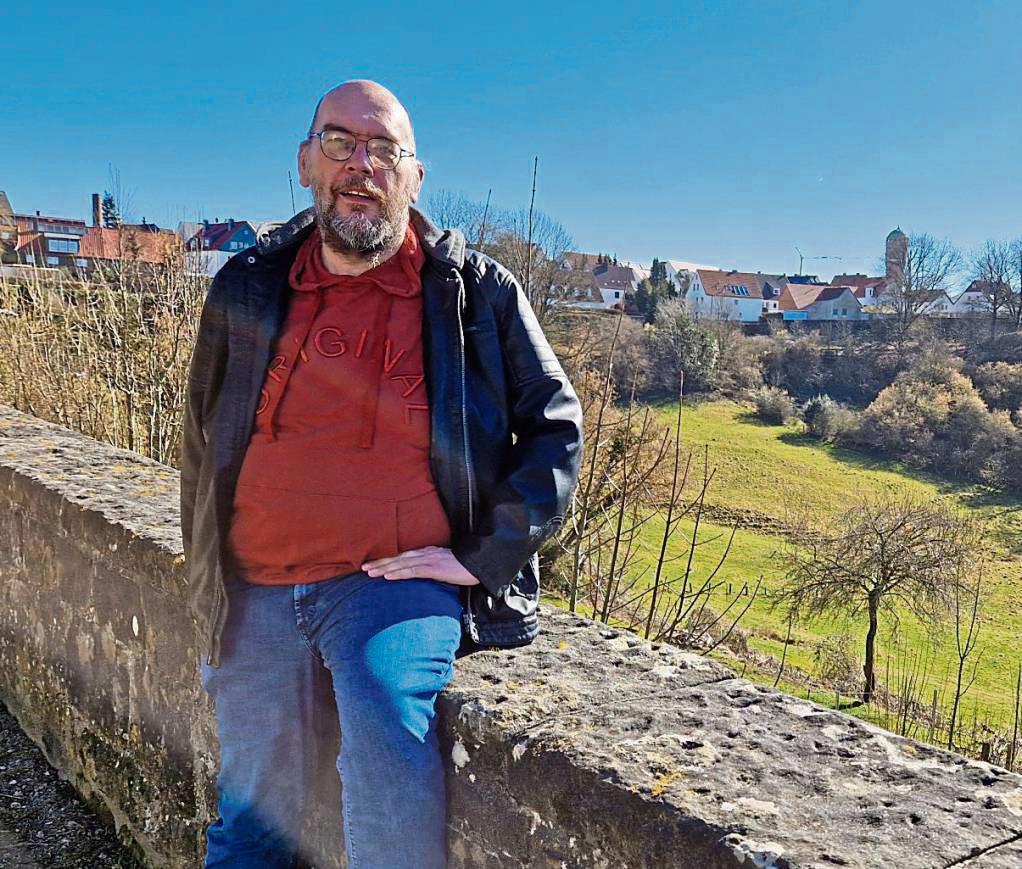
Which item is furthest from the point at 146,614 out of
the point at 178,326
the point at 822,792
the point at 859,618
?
the point at 859,618

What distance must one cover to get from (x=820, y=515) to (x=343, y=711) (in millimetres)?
38012

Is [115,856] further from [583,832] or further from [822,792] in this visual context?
[822,792]

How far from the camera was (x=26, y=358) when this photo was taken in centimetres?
558

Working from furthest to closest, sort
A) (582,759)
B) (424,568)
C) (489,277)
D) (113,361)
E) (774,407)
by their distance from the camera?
(774,407)
(113,361)
(489,277)
(424,568)
(582,759)

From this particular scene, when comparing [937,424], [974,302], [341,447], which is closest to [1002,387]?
[937,424]

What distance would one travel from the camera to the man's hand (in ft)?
5.37

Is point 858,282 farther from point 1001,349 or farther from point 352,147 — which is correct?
point 352,147

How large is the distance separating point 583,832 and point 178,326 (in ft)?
15.6

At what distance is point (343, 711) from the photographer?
148 cm

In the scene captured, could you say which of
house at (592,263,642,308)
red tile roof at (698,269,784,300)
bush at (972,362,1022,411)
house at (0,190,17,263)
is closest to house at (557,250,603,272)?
house at (0,190,17,263)

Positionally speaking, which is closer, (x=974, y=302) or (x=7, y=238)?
(x=7, y=238)

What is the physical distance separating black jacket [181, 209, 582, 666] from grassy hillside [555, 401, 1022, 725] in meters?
13.1

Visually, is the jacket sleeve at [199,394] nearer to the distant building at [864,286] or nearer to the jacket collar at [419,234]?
the jacket collar at [419,234]

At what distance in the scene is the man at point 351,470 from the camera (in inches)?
64.7
